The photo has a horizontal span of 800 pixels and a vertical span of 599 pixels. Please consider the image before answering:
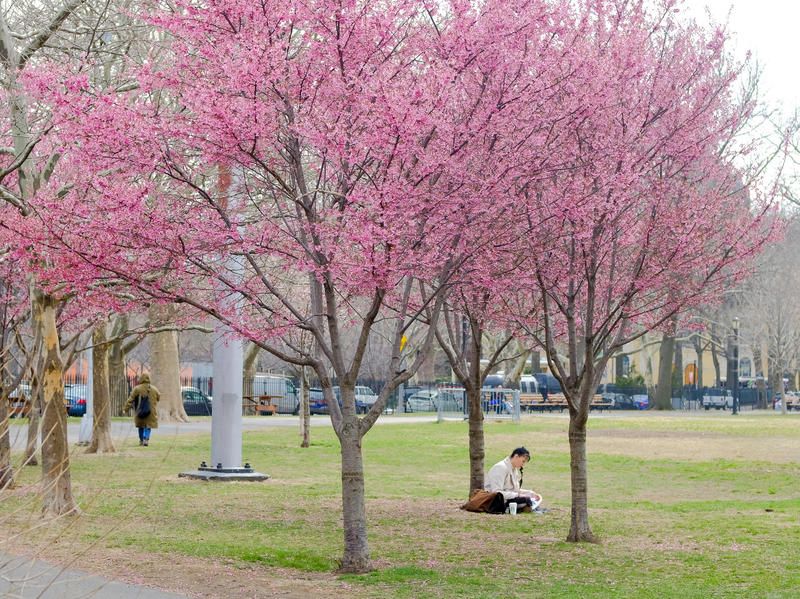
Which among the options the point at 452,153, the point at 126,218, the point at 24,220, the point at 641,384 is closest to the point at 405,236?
the point at 452,153

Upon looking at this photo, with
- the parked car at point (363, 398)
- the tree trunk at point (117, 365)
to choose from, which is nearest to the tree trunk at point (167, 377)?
the tree trunk at point (117, 365)

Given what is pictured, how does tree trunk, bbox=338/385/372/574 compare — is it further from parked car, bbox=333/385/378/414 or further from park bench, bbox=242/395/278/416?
park bench, bbox=242/395/278/416

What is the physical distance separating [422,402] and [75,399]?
16.8 meters

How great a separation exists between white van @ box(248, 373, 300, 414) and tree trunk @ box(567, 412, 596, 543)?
38.6 meters

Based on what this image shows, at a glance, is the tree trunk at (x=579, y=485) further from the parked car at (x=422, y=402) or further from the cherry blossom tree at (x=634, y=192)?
the parked car at (x=422, y=402)

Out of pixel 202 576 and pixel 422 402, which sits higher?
pixel 422 402

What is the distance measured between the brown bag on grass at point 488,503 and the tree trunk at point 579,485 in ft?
8.21

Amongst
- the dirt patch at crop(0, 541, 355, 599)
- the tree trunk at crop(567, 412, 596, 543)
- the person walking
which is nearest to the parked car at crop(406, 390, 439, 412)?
the person walking

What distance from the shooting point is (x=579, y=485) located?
1222 centimetres

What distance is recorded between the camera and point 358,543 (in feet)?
33.9

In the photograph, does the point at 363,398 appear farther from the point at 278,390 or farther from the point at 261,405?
the point at 278,390

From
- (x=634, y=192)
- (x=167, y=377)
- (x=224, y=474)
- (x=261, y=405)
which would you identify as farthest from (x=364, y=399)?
(x=634, y=192)

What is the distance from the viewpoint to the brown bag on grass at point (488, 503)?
48.8 ft

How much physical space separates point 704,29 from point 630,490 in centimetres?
836
